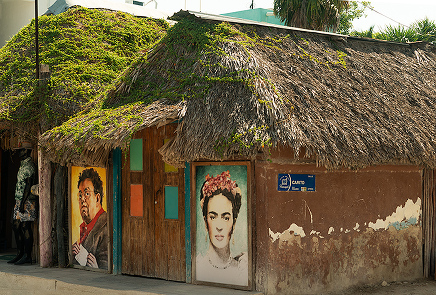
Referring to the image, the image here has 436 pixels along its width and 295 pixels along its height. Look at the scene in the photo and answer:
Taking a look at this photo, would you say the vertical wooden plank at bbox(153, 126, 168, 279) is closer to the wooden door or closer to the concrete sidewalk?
the wooden door

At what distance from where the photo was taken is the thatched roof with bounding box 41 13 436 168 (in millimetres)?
7848

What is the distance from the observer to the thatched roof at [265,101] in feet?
25.7

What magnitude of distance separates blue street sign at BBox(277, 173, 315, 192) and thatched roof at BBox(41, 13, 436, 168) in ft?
1.66

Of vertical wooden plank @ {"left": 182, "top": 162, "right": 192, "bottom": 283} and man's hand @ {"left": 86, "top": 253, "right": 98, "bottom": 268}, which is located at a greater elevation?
vertical wooden plank @ {"left": 182, "top": 162, "right": 192, "bottom": 283}

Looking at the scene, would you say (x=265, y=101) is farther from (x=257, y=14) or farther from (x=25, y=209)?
(x=257, y=14)

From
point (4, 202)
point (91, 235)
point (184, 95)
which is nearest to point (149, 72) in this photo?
point (184, 95)

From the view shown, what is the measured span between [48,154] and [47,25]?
3.32m

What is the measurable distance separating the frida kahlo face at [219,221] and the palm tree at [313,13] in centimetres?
1126

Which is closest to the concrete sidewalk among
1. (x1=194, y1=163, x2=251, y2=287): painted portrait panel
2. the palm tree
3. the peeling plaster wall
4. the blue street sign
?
(x1=194, y1=163, x2=251, y2=287): painted portrait panel

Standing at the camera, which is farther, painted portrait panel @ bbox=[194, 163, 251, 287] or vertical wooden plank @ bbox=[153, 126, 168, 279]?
vertical wooden plank @ bbox=[153, 126, 168, 279]

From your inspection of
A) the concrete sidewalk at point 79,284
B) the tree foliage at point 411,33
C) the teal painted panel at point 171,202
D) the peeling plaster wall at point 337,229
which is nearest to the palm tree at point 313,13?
the tree foliage at point 411,33

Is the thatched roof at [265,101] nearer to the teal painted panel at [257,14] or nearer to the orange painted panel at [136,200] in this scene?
the orange painted panel at [136,200]

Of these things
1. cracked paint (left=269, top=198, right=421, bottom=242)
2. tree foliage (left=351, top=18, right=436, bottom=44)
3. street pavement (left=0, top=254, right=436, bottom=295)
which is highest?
tree foliage (left=351, top=18, right=436, bottom=44)

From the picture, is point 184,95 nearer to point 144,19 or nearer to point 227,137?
point 227,137
